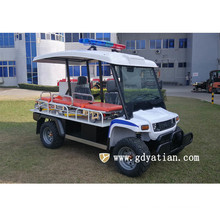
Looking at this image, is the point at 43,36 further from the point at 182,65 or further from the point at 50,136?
the point at 50,136

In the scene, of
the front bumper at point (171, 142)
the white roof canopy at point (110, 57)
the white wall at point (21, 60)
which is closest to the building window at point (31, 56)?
the white wall at point (21, 60)

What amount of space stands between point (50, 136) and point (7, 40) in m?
27.6

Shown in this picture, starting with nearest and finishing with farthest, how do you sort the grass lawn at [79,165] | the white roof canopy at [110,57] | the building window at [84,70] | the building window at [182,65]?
the grass lawn at [79,165] → the white roof canopy at [110,57] → the building window at [84,70] → the building window at [182,65]

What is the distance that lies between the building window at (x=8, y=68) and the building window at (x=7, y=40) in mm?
2142

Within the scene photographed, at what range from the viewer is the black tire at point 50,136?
5605mm

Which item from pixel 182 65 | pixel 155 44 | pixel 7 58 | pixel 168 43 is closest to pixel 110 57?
pixel 7 58

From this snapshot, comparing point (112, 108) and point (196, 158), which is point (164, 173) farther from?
point (112, 108)

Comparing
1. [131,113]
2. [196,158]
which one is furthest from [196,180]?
[131,113]

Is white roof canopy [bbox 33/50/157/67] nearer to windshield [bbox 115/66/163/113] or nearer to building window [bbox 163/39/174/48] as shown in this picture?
windshield [bbox 115/66/163/113]

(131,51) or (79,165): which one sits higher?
(131,51)

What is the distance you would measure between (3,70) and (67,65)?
1058 inches

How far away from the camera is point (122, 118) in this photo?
4332mm

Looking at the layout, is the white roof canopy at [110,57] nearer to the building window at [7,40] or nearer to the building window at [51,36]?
the building window at [51,36]

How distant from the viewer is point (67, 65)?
577cm
